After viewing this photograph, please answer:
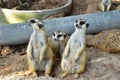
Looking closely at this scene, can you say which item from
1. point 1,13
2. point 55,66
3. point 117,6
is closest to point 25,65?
point 55,66

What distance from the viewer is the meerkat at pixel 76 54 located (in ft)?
12.9

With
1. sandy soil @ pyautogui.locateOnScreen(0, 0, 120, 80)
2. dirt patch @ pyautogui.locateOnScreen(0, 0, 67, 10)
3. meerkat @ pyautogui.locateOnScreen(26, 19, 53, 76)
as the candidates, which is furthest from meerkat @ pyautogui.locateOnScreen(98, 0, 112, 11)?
meerkat @ pyautogui.locateOnScreen(26, 19, 53, 76)

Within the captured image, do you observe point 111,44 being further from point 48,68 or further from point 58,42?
point 48,68

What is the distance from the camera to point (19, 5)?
18.8ft

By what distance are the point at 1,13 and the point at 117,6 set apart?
1925mm

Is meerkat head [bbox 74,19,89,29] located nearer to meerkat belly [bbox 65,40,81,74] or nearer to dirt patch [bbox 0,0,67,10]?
meerkat belly [bbox 65,40,81,74]

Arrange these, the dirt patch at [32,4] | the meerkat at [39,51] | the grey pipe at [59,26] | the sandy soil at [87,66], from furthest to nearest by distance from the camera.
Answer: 1. the dirt patch at [32,4]
2. the grey pipe at [59,26]
3. the meerkat at [39,51]
4. the sandy soil at [87,66]

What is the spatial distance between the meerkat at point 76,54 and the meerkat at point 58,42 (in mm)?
209

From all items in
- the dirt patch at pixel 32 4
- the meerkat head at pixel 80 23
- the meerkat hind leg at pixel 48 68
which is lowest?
the meerkat hind leg at pixel 48 68

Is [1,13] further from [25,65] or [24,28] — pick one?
[25,65]

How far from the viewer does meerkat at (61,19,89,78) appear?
12.9ft

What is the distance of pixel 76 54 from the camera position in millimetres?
3953

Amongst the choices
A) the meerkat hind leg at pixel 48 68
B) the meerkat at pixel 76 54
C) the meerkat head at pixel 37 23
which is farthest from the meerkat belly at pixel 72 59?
the meerkat head at pixel 37 23

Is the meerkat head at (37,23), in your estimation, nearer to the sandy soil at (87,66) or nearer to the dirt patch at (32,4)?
the sandy soil at (87,66)
